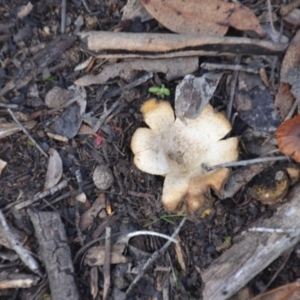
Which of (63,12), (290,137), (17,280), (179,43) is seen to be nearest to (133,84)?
(179,43)

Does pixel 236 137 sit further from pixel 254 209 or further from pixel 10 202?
pixel 10 202

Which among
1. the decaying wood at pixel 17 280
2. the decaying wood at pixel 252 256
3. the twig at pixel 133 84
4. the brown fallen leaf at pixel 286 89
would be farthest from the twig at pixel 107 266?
the brown fallen leaf at pixel 286 89

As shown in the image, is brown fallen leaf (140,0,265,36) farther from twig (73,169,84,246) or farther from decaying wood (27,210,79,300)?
decaying wood (27,210,79,300)

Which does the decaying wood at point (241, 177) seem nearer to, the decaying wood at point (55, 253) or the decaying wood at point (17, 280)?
the decaying wood at point (55, 253)

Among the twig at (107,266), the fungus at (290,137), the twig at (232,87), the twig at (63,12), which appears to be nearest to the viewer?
the fungus at (290,137)

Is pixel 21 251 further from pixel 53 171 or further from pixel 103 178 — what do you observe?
pixel 103 178

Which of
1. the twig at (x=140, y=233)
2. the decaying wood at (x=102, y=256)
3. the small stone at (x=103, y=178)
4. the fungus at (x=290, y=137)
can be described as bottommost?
the decaying wood at (x=102, y=256)
